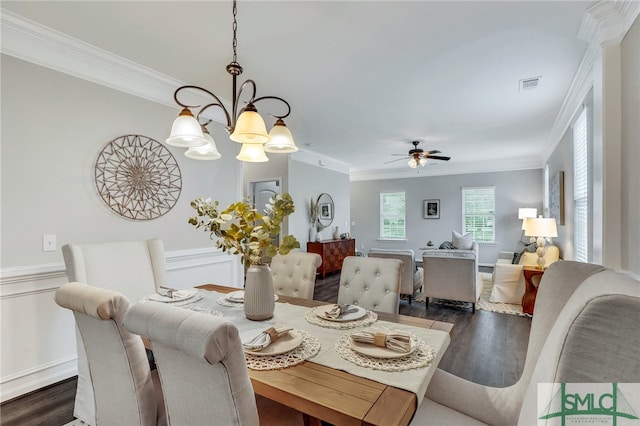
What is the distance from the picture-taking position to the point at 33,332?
220 cm

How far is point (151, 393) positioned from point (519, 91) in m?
4.01

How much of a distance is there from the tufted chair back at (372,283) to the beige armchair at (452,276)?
239 centimetres

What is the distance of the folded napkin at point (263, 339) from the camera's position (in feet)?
3.95

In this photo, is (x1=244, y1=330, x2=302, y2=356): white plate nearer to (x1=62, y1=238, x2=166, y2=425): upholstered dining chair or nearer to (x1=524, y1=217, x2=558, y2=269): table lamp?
(x1=62, y1=238, x2=166, y2=425): upholstered dining chair

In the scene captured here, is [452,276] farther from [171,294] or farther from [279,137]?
[171,294]

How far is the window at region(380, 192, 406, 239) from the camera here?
854 centimetres

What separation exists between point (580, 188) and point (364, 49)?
9.02 feet

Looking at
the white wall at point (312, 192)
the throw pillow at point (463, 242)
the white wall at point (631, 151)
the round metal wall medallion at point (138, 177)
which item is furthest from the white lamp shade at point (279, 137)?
the throw pillow at point (463, 242)

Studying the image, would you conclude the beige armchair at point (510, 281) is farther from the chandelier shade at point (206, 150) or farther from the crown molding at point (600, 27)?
the chandelier shade at point (206, 150)

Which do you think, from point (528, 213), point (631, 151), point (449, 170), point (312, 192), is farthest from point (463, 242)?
point (631, 151)

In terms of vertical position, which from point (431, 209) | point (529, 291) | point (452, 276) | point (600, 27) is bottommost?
point (529, 291)

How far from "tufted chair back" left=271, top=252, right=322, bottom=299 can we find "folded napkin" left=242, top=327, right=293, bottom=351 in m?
0.89

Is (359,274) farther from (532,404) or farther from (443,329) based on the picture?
(532,404)

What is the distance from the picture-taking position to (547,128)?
4578mm
